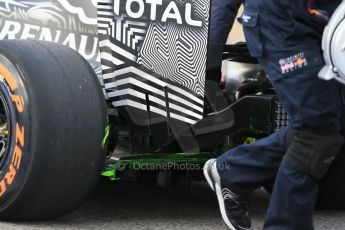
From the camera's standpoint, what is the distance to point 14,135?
4.20 m

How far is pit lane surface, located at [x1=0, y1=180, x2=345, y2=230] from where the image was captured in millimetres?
4477

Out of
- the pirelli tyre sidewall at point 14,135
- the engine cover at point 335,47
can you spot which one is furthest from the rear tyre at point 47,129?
the engine cover at point 335,47

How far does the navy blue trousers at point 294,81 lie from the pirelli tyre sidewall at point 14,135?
1056 mm

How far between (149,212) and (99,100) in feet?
2.98

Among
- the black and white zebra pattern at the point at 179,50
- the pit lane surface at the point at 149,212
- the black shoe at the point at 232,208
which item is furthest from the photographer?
the pit lane surface at the point at 149,212

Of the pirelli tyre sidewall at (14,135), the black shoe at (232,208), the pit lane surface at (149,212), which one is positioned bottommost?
the pit lane surface at (149,212)

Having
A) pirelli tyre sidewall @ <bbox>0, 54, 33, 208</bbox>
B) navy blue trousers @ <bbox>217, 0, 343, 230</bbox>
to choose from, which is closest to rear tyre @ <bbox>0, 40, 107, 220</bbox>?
pirelli tyre sidewall @ <bbox>0, 54, 33, 208</bbox>

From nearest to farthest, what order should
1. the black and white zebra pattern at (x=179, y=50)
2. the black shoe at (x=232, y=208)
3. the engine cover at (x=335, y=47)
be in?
the engine cover at (x=335, y=47) < the black shoe at (x=232, y=208) < the black and white zebra pattern at (x=179, y=50)

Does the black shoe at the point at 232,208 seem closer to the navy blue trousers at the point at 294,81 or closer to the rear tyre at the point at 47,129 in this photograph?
the navy blue trousers at the point at 294,81

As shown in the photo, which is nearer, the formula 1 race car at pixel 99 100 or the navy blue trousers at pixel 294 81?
the navy blue trousers at pixel 294 81

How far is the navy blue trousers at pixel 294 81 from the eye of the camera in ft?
11.6

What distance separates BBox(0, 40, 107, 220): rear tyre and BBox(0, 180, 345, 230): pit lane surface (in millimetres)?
189

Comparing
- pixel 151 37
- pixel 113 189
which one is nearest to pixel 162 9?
pixel 151 37

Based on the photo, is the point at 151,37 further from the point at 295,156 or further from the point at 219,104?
the point at 295,156
